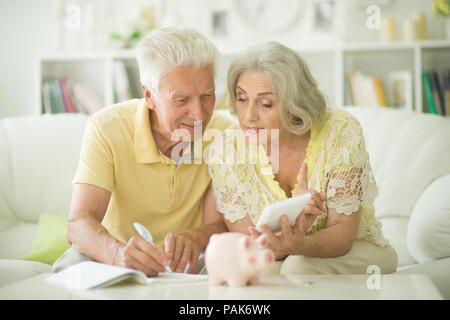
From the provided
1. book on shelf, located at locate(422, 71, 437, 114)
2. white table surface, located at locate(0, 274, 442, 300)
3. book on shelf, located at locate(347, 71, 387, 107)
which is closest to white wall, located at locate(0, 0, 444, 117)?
book on shelf, located at locate(347, 71, 387, 107)

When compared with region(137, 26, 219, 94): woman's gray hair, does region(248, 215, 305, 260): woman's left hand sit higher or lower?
lower

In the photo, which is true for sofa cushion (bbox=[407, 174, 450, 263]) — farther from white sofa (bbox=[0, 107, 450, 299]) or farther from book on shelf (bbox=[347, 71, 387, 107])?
book on shelf (bbox=[347, 71, 387, 107])

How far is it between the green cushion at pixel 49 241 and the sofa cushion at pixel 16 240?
86mm

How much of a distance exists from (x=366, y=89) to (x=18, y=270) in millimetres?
2297

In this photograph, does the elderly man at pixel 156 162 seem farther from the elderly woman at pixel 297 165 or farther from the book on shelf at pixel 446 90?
the book on shelf at pixel 446 90

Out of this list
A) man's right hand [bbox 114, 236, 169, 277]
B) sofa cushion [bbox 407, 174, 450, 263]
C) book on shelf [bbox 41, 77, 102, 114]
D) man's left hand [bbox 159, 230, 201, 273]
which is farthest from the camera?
book on shelf [bbox 41, 77, 102, 114]

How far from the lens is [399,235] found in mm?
1849

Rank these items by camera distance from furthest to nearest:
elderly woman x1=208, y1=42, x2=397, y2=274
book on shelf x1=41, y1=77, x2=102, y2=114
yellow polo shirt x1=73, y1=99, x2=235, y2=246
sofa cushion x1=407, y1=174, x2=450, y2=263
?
book on shelf x1=41, y1=77, x2=102, y2=114 → sofa cushion x1=407, y1=174, x2=450, y2=263 → yellow polo shirt x1=73, y1=99, x2=235, y2=246 → elderly woman x1=208, y1=42, x2=397, y2=274

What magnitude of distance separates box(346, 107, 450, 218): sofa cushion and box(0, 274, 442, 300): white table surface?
823 mm

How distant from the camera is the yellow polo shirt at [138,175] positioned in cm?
148

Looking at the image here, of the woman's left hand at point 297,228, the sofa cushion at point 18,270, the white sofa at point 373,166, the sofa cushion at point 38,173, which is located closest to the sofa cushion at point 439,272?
the white sofa at point 373,166

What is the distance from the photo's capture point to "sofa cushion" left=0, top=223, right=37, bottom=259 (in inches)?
73.3
